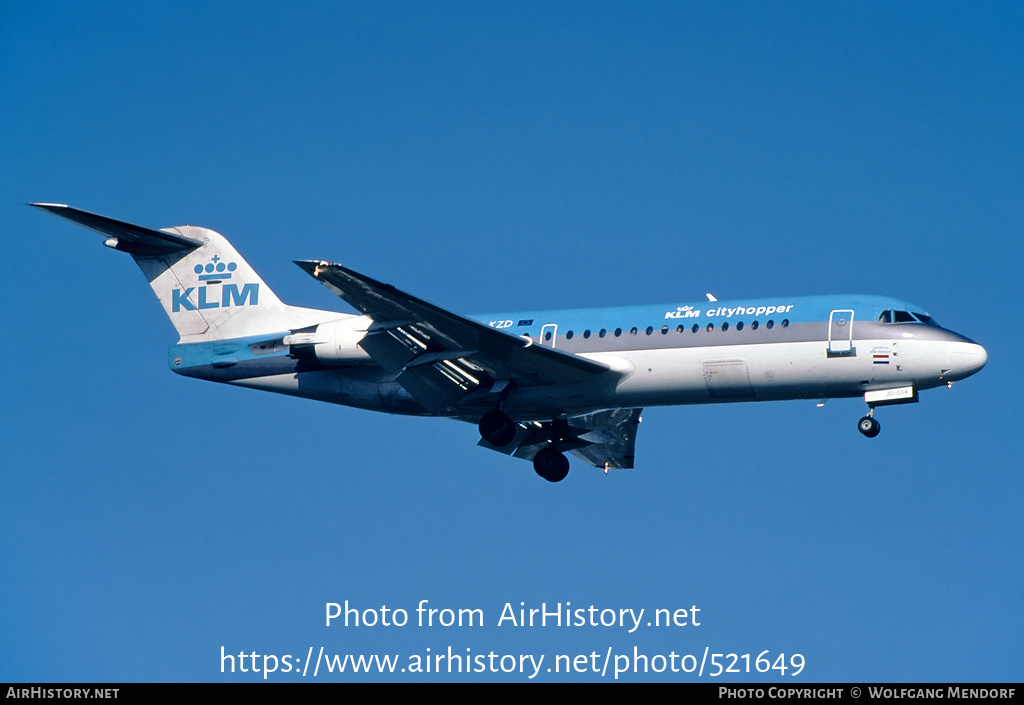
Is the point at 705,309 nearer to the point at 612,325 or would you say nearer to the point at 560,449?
the point at 612,325

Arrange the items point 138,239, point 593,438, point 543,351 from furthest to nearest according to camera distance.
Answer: point 593,438 → point 138,239 → point 543,351

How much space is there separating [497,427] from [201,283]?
8316mm

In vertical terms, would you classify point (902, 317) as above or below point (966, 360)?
above

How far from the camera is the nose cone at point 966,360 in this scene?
90.0 feet

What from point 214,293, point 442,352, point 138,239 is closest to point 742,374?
point 442,352

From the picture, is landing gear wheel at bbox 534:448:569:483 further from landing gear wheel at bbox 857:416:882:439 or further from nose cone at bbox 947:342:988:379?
nose cone at bbox 947:342:988:379

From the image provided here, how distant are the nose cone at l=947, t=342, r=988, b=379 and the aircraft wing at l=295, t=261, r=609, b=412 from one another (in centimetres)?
715

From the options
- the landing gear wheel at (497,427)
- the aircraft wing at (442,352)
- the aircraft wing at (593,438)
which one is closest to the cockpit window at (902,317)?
the aircraft wing at (442,352)

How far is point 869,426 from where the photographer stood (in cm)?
2795

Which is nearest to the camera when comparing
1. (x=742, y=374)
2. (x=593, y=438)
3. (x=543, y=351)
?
(x=543, y=351)

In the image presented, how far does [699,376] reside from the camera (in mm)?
28328

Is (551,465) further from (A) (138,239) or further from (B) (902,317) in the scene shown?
(A) (138,239)

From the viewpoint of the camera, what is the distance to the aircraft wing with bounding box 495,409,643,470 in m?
32.2
